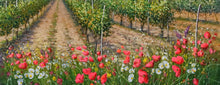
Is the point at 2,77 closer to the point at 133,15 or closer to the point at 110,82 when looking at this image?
the point at 110,82

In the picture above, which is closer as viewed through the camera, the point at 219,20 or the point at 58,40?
the point at 58,40

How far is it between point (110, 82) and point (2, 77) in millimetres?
3541

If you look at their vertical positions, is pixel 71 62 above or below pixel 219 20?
above

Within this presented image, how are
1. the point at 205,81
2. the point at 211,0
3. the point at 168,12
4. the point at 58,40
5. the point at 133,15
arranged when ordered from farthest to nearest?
the point at 211,0 < the point at 133,15 < the point at 168,12 < the point at 58,40 < the point at 205,81

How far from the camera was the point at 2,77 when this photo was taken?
237 inches

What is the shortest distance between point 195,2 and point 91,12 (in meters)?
24.8

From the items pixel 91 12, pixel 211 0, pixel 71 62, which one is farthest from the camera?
pixel 211 0

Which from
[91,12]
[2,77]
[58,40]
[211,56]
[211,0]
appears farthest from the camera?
[211,0]

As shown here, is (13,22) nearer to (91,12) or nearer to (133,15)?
(91,12)

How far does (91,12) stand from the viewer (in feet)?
45.4

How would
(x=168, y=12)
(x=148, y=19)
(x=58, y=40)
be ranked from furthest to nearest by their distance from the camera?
(x=148, y=19) → (x=168, y=12) → (x=58, y=40)

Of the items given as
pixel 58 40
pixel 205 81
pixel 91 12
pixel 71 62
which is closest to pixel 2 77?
pixel 71 62

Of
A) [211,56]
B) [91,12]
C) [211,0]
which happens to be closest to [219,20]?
[211,0]

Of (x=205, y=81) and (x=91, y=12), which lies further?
(x=91, y=12)
